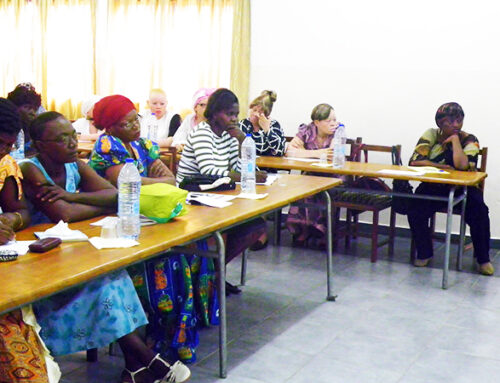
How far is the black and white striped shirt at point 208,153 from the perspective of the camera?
3.95m

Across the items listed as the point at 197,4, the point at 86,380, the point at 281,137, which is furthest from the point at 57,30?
the point at 86,380

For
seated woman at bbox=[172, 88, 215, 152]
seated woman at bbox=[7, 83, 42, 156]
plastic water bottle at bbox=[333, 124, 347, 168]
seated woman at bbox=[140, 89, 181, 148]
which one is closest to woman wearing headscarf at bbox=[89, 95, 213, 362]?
seated woman at bbox=[7, 83, 42, 156]

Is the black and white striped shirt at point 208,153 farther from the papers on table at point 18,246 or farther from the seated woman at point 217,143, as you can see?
the papers on table at point 18,246

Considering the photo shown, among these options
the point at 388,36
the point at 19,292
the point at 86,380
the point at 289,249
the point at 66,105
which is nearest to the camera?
the point at 19,292

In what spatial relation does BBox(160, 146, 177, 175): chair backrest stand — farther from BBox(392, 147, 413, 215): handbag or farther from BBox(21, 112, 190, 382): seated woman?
BBox(21, 112, 190, 382): seated woman

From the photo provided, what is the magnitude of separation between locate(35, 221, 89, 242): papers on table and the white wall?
12.9ft

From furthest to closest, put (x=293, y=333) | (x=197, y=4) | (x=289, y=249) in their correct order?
(x=197, y=4) → (x=289, y=249) → (x=293, y=333)

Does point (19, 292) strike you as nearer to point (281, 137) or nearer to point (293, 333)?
point (293, 333)

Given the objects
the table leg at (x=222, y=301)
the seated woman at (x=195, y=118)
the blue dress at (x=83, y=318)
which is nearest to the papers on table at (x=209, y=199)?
the table leg at (x=222, y=301)

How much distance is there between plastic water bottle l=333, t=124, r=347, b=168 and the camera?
5.11 metres

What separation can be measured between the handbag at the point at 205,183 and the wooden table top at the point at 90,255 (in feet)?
0.87

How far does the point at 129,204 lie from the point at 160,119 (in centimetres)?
386

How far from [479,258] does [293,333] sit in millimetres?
1881

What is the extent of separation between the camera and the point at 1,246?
2.36 meters
